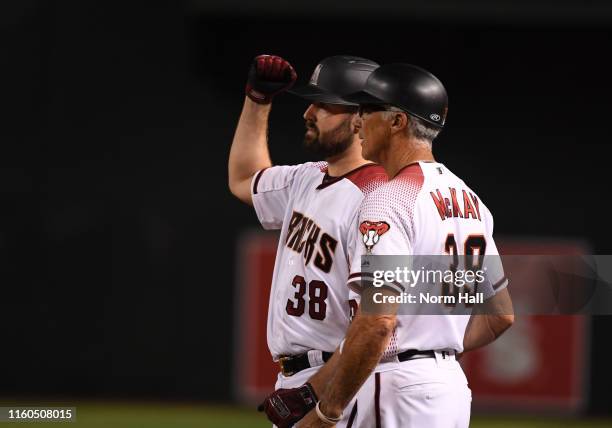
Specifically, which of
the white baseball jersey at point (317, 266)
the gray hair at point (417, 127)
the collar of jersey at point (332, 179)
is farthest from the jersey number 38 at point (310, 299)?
the gray hair at point (417, 127)

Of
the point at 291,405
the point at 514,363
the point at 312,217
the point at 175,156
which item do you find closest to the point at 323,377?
the point at 291,405

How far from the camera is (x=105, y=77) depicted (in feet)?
35.7

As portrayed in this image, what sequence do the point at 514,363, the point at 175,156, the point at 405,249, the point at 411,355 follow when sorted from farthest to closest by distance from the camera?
the point at 175,156 < the point at 514,363 < the point at 411,355 < the point at 405,249

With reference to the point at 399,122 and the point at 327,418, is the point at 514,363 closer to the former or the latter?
the point at 399,122

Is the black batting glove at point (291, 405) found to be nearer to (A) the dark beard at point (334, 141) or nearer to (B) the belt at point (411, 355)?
(B) the belt at point (411, 355)

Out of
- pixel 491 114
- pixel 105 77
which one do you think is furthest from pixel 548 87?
pixel 105 77

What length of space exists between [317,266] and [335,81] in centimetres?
78

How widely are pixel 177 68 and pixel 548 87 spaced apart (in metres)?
3.90

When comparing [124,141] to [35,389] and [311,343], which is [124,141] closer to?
[35,389]

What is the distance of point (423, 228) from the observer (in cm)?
339

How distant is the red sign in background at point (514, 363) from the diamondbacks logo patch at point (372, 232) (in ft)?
23.3

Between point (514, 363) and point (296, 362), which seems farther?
point (514, 363)

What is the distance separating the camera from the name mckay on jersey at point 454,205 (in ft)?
11.3

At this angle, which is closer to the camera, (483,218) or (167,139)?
(483,218)
